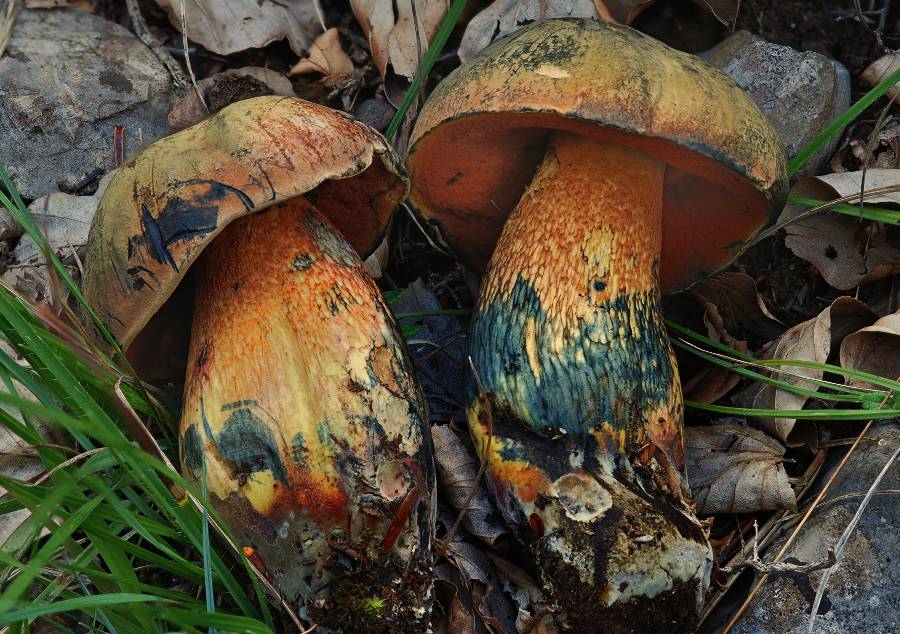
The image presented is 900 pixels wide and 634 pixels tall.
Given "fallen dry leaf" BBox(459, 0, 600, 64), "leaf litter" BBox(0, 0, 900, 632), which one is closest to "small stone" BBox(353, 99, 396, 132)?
"leaf litter" BBox(0, 0, 900, 632)

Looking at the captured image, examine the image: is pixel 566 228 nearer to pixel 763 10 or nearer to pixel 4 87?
pixel 763 10

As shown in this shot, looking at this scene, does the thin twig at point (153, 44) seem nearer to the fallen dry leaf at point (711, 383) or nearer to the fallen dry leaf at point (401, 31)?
the fallen dry leaf at point (401, 31)

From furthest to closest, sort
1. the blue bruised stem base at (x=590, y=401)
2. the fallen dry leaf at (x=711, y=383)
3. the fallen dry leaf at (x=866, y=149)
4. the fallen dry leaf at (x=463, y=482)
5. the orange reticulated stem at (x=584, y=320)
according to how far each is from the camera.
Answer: the fallen dry leaf at (x=866, y=149) → the fallen dry leaf at (x=711, y=383) → the fallen dry leaf at (x=463, y=482) → the orange reticulated stem at (x=584, y=320) → the blue bruised stem base at (x=590, y=401)

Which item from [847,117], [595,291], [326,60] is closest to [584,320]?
[595,291]

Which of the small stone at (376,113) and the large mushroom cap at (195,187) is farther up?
the large mushroom cap at (195,187)

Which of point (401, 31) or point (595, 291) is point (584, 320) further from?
point (401, 31)

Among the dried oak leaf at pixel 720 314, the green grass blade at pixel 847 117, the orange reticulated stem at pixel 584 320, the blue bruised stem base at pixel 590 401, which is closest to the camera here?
the blue bruised stem base at pixel 590 401

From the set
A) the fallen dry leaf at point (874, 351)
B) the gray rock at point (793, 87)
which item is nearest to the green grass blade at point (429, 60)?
the gray rock at point (793, 87)
